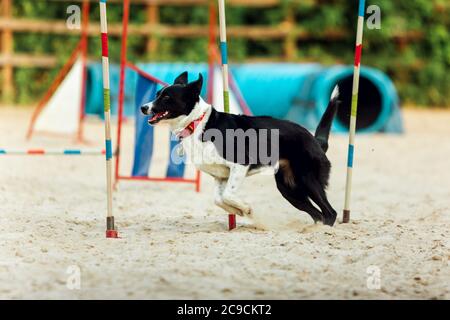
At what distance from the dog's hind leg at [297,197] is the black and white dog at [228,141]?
11 cm

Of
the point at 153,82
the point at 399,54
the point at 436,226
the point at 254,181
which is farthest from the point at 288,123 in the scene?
the point at 399,54

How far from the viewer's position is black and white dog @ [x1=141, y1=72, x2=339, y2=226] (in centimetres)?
558

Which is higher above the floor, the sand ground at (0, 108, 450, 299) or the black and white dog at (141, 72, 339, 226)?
the black and white dog at (141, 72, 339, 226)

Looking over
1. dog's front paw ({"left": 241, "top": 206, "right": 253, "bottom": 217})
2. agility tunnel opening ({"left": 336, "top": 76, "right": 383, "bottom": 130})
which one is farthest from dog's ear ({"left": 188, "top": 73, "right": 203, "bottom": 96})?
agility tunnel opening ({"left": 336, "top": 76, "right": 383, "bottom": 130})

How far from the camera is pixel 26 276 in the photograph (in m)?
4.32

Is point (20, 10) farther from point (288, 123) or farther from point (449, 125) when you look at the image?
point (288, 123)

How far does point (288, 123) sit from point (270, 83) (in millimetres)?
8318

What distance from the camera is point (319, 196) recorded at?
5879mm

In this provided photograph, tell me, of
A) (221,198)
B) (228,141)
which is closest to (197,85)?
(228,141)

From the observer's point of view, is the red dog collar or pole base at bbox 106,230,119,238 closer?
pole base at bbox 106,230,119,238

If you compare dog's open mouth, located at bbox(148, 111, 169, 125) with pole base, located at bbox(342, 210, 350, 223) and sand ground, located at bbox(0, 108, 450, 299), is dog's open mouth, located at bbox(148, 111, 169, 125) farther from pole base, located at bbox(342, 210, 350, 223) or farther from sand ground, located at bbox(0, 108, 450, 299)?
pole base, located at bbox(342, 210, 350, 223)

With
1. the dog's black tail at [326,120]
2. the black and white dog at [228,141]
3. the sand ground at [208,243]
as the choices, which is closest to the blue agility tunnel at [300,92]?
the sand ground at [208,243]

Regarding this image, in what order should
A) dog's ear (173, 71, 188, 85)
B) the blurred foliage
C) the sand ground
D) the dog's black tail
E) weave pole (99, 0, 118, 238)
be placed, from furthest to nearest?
1. the blurred foliage
2. the dog's black tail
3. dog's ear (173, 71, 188, 85)
4. weave pole (99, 0, 118, 238)
5. the sand ground

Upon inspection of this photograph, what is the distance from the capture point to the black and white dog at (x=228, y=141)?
18.3 feet
